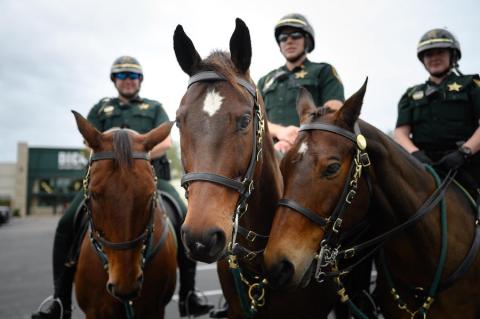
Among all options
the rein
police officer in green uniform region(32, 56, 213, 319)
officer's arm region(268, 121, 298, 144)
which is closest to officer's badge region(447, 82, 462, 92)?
the rein

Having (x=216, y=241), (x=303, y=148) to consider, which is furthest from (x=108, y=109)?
(x=216, y=241)

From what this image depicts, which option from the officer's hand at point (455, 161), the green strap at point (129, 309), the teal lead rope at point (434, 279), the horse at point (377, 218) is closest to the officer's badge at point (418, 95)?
the officer's hand at point (455, 161)

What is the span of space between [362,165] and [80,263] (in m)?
2.81

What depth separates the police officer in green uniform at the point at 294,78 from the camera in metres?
3.91

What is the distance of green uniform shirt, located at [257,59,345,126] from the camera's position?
12.8 feet

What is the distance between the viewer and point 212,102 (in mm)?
2092

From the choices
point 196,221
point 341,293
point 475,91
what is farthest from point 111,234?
point 475,91

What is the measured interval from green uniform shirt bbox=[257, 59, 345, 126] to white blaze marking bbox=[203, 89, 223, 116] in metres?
1.93

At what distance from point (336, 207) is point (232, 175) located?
0.74 metres

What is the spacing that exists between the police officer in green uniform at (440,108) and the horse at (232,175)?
6.21 feet

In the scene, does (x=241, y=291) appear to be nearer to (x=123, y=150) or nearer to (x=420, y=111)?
(x=123, y=150)

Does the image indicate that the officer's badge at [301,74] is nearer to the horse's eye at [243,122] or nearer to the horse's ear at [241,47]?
the horse's ear at [241,47]

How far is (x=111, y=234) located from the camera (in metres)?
3.02

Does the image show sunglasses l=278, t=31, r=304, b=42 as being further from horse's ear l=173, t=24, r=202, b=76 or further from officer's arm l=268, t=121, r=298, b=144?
horse's ear l=173, t=24, r=202, b=76
